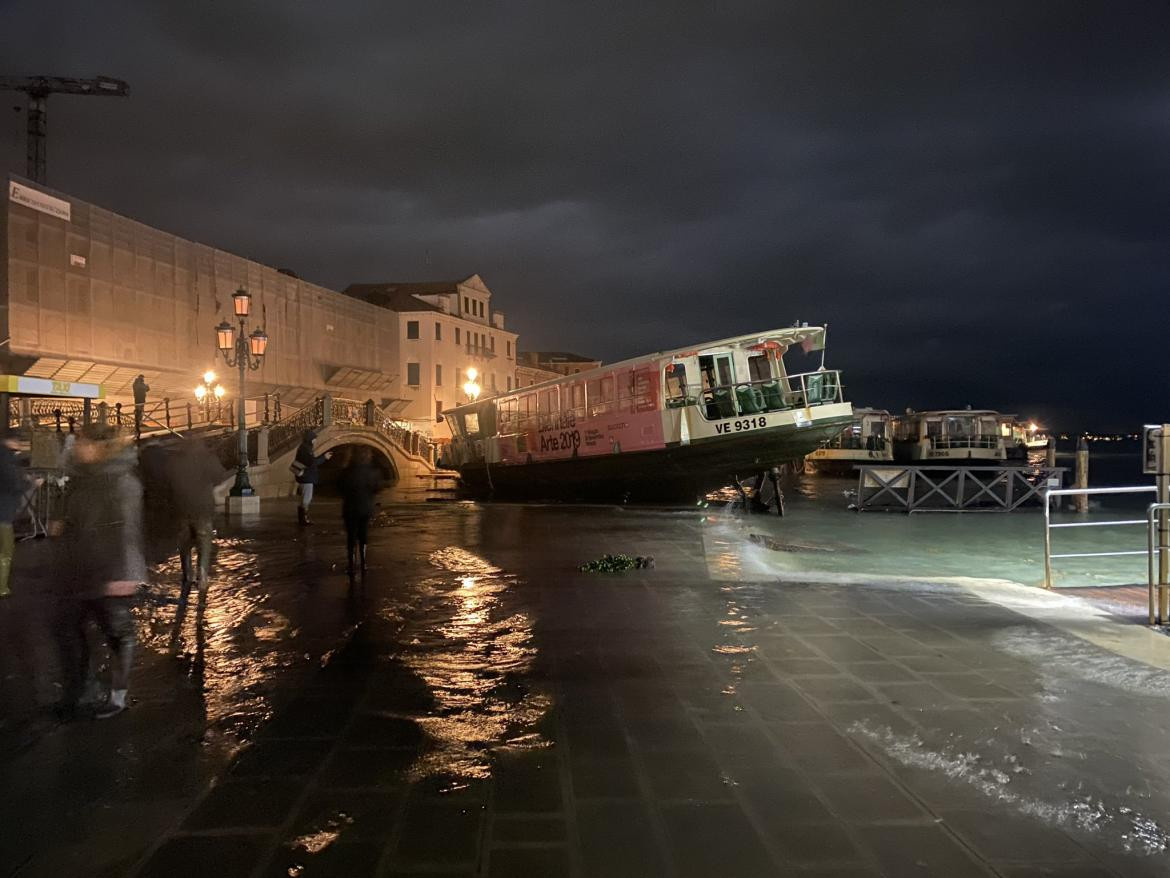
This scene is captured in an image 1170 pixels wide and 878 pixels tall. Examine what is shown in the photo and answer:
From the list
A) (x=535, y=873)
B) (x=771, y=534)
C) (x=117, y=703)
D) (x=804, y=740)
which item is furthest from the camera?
(x=771, y=534)

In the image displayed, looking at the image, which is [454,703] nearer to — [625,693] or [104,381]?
[625,693]

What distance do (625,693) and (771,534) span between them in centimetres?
1114

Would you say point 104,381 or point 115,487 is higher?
point 104,381

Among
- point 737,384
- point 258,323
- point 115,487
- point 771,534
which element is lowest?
point 771,534

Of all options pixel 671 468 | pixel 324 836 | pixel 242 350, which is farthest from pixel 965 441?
pixel 324 836

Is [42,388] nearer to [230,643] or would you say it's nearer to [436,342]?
[230,643]

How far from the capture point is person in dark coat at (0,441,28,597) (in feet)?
23.8

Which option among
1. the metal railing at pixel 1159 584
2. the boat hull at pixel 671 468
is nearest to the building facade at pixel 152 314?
the boat hull at pixel 671 468

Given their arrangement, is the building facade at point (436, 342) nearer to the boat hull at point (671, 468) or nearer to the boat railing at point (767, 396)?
the boat hull at point (671, 468)

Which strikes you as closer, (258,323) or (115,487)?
(115,487)

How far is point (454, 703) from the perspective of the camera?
15.5 ft

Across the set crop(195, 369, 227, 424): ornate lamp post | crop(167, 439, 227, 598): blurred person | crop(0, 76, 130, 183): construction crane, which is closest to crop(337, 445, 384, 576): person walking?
crop(167, 439, 227, 598): blurred person

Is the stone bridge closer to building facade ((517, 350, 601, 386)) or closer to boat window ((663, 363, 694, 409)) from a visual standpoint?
boat window ((663, 363, 694, 409))

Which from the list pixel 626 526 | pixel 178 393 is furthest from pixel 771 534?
pixel 178 393
